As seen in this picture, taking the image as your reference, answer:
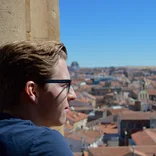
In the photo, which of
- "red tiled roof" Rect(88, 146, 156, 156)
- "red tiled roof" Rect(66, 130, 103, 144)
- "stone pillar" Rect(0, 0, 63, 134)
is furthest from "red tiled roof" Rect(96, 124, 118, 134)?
"stone pillar" Rect(0, 0, 63, 134)

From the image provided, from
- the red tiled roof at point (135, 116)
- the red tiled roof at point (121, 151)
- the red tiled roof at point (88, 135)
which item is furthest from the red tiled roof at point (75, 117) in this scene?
the red tiled roof at point (121, 151)

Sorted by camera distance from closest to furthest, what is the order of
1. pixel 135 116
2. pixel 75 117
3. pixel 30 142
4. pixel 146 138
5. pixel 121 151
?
1. pixel 30 142
2. pixel 121 151
3. pixel 146 138
4. pixel 135 116
5. pixel 75 117

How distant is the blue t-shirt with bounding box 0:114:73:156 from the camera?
86 centimetres

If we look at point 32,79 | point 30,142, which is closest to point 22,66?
point 32,79

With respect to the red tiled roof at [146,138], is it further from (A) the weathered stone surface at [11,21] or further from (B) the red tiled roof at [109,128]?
(A) the weathered stone surface at [11,21]

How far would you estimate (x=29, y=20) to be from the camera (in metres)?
2.01

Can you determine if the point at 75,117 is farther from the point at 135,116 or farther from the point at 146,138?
the point at 146,138

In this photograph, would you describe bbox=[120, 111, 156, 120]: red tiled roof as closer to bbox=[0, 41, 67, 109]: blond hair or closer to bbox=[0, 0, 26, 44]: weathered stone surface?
bbox=[0, 0, 26, 44]: weathered stone surface

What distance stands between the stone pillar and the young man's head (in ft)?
1.84

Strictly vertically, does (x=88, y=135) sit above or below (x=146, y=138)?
below

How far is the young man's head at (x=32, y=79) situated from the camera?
3.22 feet

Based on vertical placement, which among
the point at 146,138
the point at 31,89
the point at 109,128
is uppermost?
the point at 31,89

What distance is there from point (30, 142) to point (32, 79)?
189 mm

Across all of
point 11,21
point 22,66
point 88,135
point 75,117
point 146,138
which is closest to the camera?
point 22,66
